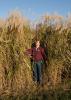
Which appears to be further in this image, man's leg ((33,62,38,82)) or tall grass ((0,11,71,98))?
man's leg ((33,62,38,82))

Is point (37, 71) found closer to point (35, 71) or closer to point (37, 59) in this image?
point (35, 71)

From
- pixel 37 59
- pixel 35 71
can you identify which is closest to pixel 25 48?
pixel 37 59

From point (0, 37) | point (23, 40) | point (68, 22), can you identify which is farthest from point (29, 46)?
point (68, 22)

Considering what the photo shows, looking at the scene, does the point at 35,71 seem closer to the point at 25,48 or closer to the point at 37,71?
the point at 37,71

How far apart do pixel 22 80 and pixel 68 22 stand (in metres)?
3.48

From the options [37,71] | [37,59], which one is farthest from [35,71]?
[37,59]

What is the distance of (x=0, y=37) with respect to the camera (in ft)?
39.6

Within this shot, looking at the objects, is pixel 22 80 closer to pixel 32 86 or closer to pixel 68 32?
pixel 32 86

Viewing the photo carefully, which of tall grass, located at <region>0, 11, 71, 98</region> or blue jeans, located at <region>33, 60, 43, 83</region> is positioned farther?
blue jeans, located at <region>33, 60, 43, 83</region>

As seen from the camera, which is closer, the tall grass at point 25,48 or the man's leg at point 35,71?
the tall grass at point 25,48

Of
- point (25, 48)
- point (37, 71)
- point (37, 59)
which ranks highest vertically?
point (25, 48)

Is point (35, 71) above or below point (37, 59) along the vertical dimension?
below

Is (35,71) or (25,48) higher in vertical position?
(25,48)

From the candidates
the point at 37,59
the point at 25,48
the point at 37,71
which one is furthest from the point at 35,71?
the point at 25,48
